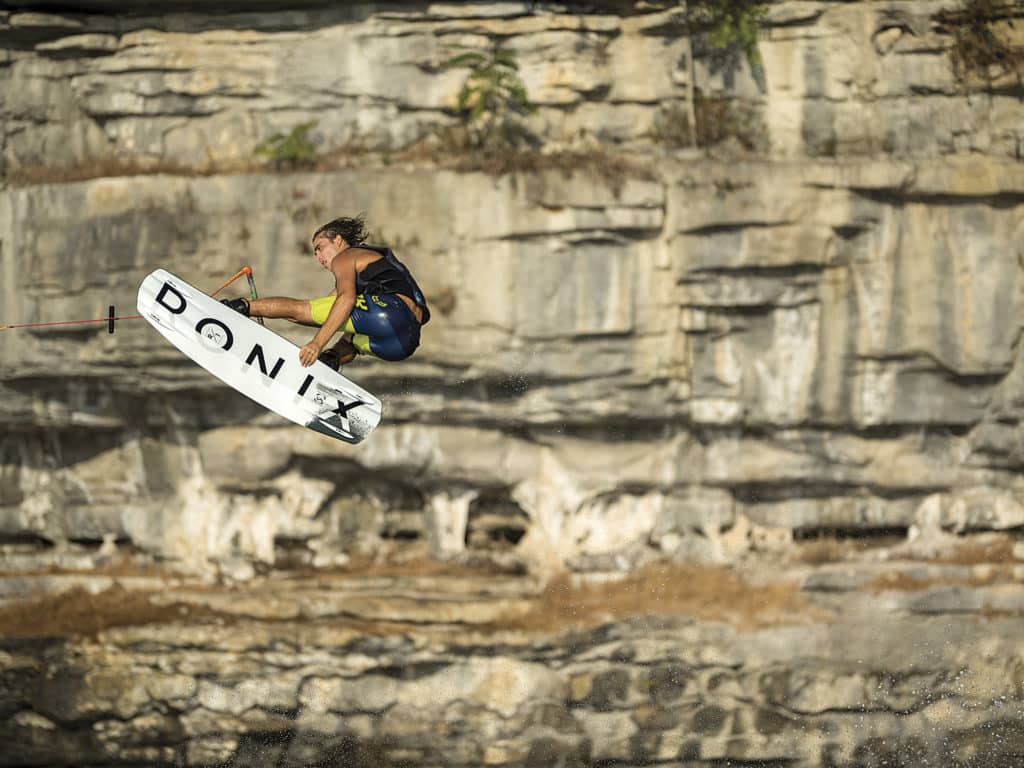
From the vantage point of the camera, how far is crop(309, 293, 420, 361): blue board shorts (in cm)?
923

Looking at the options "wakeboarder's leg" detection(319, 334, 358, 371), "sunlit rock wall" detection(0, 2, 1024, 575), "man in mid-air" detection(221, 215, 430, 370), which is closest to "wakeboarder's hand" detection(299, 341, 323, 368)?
"man in mid-air" detection(221, 215, 430, 370)

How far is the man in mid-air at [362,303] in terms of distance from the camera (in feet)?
29.9

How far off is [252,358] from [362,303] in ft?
3.01

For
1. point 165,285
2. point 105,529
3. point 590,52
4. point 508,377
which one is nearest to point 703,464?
point 508,377

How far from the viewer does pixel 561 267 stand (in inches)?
626

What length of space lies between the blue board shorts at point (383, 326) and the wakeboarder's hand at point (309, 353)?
0.68ft

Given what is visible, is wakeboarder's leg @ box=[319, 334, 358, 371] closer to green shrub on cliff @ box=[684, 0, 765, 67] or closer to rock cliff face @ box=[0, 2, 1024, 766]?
rock cliff face @ box=[0, 2, 1024, 766]

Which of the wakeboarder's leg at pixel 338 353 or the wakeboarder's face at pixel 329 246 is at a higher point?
the wakeboarder's face at pixel 329 246

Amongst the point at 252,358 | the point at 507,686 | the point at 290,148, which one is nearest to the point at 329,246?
the point at 252,358

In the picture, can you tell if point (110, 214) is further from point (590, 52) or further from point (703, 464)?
point (703, 464)

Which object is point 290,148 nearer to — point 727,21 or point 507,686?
point 727,21

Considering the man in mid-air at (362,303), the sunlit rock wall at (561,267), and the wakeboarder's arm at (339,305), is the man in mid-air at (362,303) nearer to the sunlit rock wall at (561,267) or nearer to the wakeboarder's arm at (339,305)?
the wakeboarder's arm at (339,305)

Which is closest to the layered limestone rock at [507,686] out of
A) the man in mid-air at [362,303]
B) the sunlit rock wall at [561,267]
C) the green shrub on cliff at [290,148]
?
the sunlit rock wall at [561,267]

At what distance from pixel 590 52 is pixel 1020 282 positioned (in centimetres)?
542
